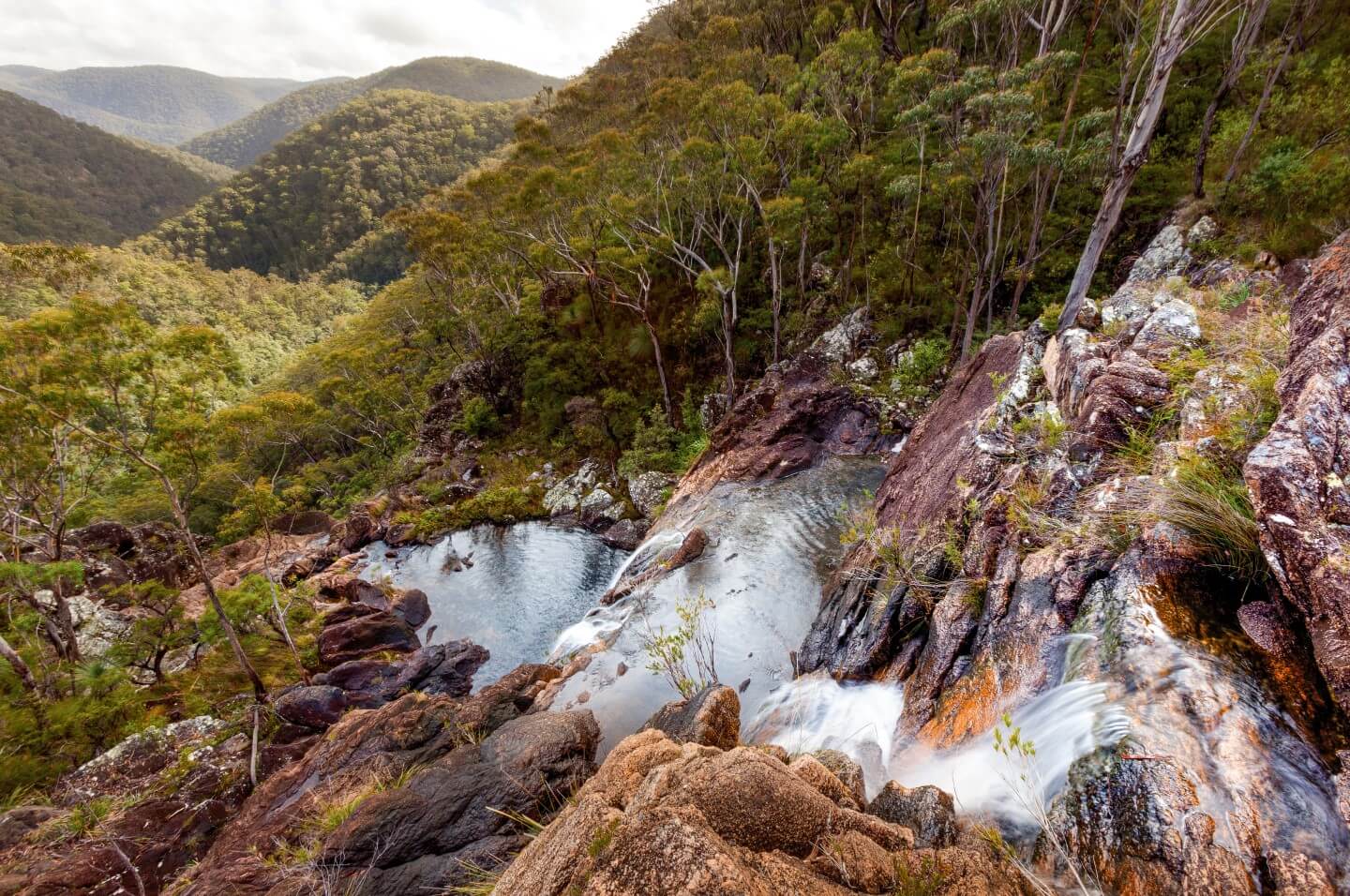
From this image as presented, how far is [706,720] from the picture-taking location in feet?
20.2

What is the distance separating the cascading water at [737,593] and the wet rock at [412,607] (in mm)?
5889

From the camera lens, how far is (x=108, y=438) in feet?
31.9

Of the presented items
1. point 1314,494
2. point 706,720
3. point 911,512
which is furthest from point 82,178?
point 1314,494

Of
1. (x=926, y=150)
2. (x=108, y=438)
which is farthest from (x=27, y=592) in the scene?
(x=926, y=150)

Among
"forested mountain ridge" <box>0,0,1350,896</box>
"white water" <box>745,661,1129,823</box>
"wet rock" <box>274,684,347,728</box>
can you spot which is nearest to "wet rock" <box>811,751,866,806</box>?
"forested mountain ridge" <box>0,0,1350,896</box>

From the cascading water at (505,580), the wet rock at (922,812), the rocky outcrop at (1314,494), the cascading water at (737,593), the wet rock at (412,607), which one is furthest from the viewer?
the wet rock at (412,607)

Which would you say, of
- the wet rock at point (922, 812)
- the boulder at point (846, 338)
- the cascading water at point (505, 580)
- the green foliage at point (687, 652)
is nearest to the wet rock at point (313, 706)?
the cascading water at point (505, 580)

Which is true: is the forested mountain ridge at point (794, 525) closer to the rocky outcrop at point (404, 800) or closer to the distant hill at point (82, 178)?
the rocky outcrop at point (404, 800)

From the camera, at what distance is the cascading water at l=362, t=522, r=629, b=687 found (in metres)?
14.6

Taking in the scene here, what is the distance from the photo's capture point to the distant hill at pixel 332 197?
307ft

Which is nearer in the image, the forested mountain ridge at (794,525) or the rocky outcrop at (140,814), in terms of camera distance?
the forested mountain ridge at (794,525)

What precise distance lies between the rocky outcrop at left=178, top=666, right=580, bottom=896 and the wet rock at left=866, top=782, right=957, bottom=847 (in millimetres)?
3921

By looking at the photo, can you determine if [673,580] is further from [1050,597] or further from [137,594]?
[137,594]

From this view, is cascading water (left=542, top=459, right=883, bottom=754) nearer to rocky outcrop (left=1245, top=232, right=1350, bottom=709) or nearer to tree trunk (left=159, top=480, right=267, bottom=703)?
tree trunk (left=159, top=480, right=267, bottom=703)
